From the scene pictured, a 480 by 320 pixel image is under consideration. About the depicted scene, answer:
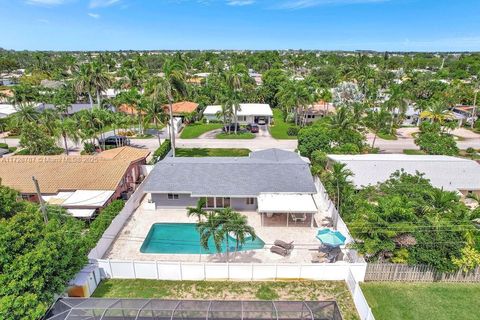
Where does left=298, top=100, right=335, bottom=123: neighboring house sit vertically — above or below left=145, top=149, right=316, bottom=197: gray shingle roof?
above

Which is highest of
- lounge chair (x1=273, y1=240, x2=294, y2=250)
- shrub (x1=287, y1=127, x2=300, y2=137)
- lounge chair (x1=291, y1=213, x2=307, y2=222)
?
shrub (x1=287, y1=127, x2=300, y2=137)

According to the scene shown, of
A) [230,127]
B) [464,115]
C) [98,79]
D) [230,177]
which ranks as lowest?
[230,177]

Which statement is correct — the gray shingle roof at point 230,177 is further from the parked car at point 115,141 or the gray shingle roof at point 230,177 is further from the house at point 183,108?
the house at point 183,108

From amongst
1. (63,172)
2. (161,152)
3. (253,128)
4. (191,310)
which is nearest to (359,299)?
(191,310)

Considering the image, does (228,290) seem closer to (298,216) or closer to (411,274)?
(298,216)

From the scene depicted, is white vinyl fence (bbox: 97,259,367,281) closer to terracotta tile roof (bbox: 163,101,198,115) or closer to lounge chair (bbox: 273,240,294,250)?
lounge chair (bbox: 273,240,294,250)

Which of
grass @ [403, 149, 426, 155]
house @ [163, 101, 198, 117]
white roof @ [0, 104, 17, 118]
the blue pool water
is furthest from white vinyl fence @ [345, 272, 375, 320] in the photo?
white roof @ [0, 104, 17, 118]
